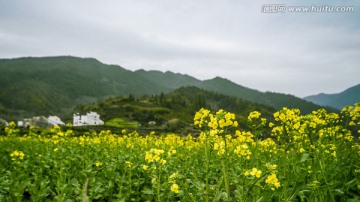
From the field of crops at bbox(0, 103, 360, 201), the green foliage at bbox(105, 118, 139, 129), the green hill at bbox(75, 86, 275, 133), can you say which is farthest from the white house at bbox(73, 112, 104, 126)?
the field of crops at bbox(0, 103, 360, 201)

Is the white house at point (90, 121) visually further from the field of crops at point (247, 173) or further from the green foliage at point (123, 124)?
the field of crops at point (247, 173)

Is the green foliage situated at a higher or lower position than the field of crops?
lower

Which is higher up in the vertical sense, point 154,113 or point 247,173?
point 247,173

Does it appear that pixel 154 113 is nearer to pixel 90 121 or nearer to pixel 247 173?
pixel 90 121

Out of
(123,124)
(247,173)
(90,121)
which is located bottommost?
(123,124)

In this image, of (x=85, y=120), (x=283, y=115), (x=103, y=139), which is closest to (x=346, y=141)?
(x=283, y=115)

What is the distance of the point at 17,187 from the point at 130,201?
7.89 feet

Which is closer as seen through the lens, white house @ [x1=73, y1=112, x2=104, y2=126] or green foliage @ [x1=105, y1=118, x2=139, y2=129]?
green foliage @ [x1=105, y1=118, x2=139, y2=129]

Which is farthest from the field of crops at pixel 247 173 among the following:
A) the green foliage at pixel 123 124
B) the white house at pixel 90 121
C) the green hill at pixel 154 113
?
the white house at pixel 90 121

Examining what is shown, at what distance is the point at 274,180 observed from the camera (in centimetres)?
352

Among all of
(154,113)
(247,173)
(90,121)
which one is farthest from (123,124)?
(247,173)

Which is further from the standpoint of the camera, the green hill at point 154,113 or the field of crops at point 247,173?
the green hill at point 154,113

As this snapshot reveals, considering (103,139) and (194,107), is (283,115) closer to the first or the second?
(103,139)

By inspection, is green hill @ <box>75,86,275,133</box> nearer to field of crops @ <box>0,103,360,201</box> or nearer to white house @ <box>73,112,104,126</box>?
white house @ <box>73,112,104,126</box>
